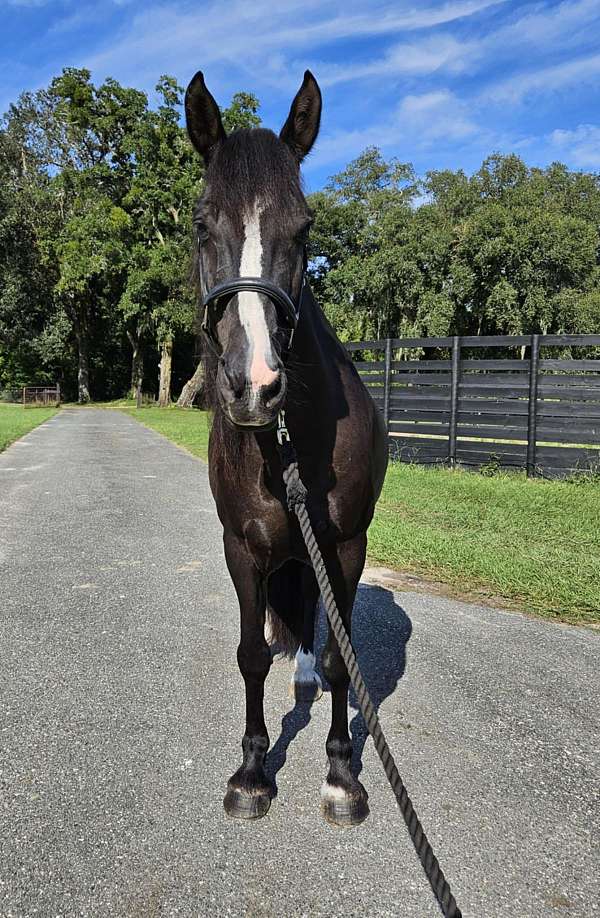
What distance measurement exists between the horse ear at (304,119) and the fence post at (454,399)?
9150mm

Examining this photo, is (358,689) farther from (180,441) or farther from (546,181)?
(546,181)

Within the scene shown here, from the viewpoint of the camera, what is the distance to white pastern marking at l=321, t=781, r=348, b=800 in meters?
2.33

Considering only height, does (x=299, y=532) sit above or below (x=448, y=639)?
above

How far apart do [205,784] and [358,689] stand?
109 centimetres

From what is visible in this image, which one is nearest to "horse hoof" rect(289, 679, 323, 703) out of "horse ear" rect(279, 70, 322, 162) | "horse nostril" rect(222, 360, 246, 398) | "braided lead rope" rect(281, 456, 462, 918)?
"braided lead rope" rect(281, 456, 462, 918)

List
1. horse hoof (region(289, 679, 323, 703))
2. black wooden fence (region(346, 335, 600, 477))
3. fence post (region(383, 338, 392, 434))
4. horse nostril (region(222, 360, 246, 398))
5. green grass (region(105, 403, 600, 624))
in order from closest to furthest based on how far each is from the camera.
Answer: horse nostril (region(222, 360, 246, 398)) → horse hoof (region(289, 679, 323, 703)) → green grass (region(105, 403, 600, 624)) → black wooden fence (region(346, 335, 600, 477)) → fence post (region(383, 338, 392, 434))

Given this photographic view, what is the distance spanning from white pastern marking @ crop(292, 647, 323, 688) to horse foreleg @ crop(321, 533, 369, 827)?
755 mm

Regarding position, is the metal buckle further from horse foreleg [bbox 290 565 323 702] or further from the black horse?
horse foreleg [bbox 290 565 323 702]

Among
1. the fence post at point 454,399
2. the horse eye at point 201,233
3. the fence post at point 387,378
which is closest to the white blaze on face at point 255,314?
the horse eye at point 201,233

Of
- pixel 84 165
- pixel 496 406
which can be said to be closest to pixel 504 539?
pixel 496 406

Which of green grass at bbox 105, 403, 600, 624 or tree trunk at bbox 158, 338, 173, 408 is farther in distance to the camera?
tree trunk at bbox 158, 338, 173, 408

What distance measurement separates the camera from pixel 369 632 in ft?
13.4

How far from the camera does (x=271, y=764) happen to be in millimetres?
2672

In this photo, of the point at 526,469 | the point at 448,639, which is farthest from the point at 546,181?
the point at 448,639
